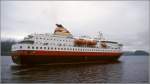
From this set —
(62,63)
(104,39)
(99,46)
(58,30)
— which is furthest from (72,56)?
(104,39)

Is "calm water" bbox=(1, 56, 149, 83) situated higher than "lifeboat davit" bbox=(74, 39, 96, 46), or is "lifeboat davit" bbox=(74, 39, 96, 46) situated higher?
"lifeboat davit" bbox=(74, 39, 96, 46)

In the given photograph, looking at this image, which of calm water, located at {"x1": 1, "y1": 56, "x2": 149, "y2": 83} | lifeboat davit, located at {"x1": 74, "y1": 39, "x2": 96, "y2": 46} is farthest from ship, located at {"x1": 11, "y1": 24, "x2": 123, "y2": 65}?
calm water, located at {"x1": 1, "y1": 56, "x2": 149, "y2": 83}

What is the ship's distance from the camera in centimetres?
2661

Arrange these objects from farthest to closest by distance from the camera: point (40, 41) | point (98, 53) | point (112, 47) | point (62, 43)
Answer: point (112, 47) → point (98, 53) → point (62, 43) → point (40, 41)

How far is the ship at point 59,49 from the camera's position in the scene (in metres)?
26.6

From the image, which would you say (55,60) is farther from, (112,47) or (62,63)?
(112,47)

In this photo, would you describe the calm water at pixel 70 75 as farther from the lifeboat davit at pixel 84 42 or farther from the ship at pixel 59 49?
the lifeboat davit at pixel 84 42

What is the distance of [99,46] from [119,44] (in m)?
7.58

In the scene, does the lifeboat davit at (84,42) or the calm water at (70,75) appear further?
the lifeboat davit at (84,42)

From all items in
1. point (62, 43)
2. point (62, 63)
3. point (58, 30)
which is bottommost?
point (62, 63)

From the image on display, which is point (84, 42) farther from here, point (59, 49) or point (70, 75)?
point (70, 75)

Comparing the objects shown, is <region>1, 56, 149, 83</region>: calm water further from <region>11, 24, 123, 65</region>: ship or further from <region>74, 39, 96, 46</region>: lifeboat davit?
<region>74, 39, 96, 46</region>: lifeboat davit

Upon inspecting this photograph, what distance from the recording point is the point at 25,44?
26516mm

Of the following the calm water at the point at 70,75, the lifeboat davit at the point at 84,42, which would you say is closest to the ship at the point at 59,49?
the lifeboat davit at the point at 84,42
